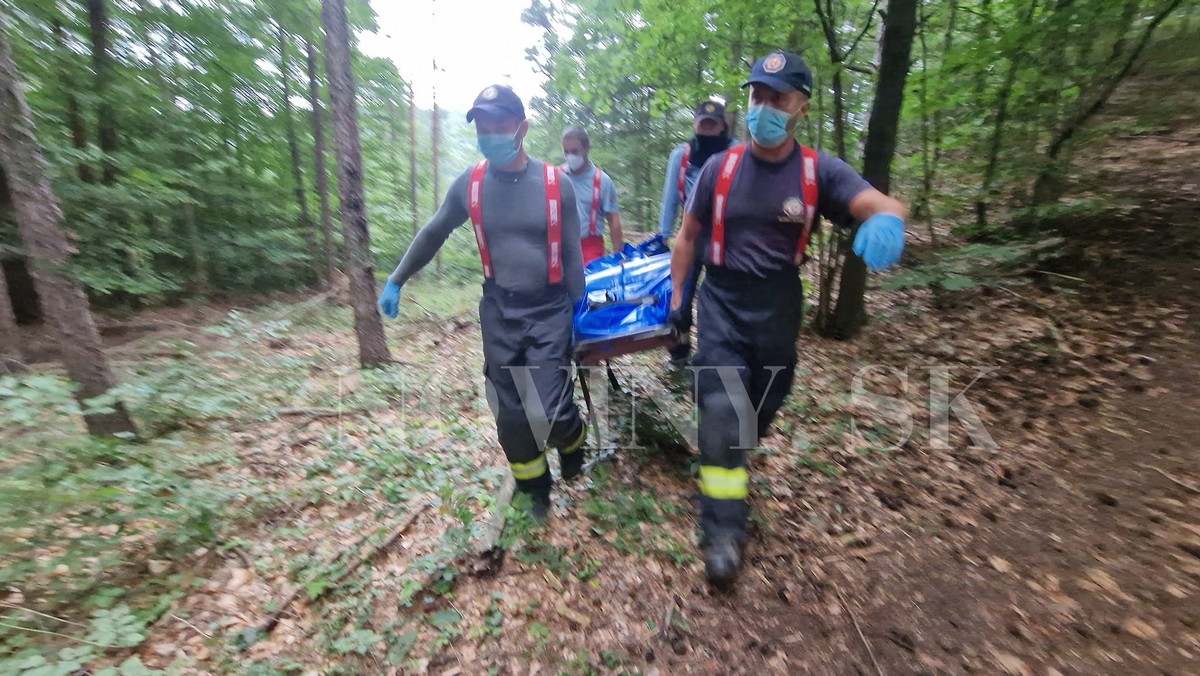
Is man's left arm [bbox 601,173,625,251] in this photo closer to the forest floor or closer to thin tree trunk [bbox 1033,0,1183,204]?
the forest floor

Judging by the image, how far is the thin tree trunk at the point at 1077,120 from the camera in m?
5.17

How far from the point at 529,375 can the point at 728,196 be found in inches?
62.7

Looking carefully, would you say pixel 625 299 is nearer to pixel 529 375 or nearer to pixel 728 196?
pixel 529 375

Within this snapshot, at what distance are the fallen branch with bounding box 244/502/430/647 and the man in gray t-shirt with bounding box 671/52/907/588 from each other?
2067mm

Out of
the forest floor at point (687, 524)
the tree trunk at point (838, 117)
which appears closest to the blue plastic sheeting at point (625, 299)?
the forest floor at point (687, 524)

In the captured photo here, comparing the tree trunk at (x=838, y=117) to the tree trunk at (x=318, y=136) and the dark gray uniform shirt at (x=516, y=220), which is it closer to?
the dark gray uniform shirt at (x=516, y=220)

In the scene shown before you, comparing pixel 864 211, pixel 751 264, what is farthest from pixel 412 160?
pixel 864 211

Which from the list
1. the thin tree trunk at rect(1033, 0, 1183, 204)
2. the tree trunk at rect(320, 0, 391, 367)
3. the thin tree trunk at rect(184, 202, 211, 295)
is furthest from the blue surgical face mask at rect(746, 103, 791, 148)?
the thin tree trunk at rect(184, 202, 211, 295)

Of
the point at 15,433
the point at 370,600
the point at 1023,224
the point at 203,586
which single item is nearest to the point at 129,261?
the point at 15,433

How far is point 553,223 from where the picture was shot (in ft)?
10.6

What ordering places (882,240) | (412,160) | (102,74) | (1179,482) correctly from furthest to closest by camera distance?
1. (412,160)
2. (102,74)
3. (1179,482)
4. (882,240)

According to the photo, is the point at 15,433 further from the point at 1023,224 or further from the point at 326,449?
the point at 1023,224

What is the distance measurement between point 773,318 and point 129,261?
39.0ft

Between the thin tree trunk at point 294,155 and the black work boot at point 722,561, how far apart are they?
14213 millimetres
